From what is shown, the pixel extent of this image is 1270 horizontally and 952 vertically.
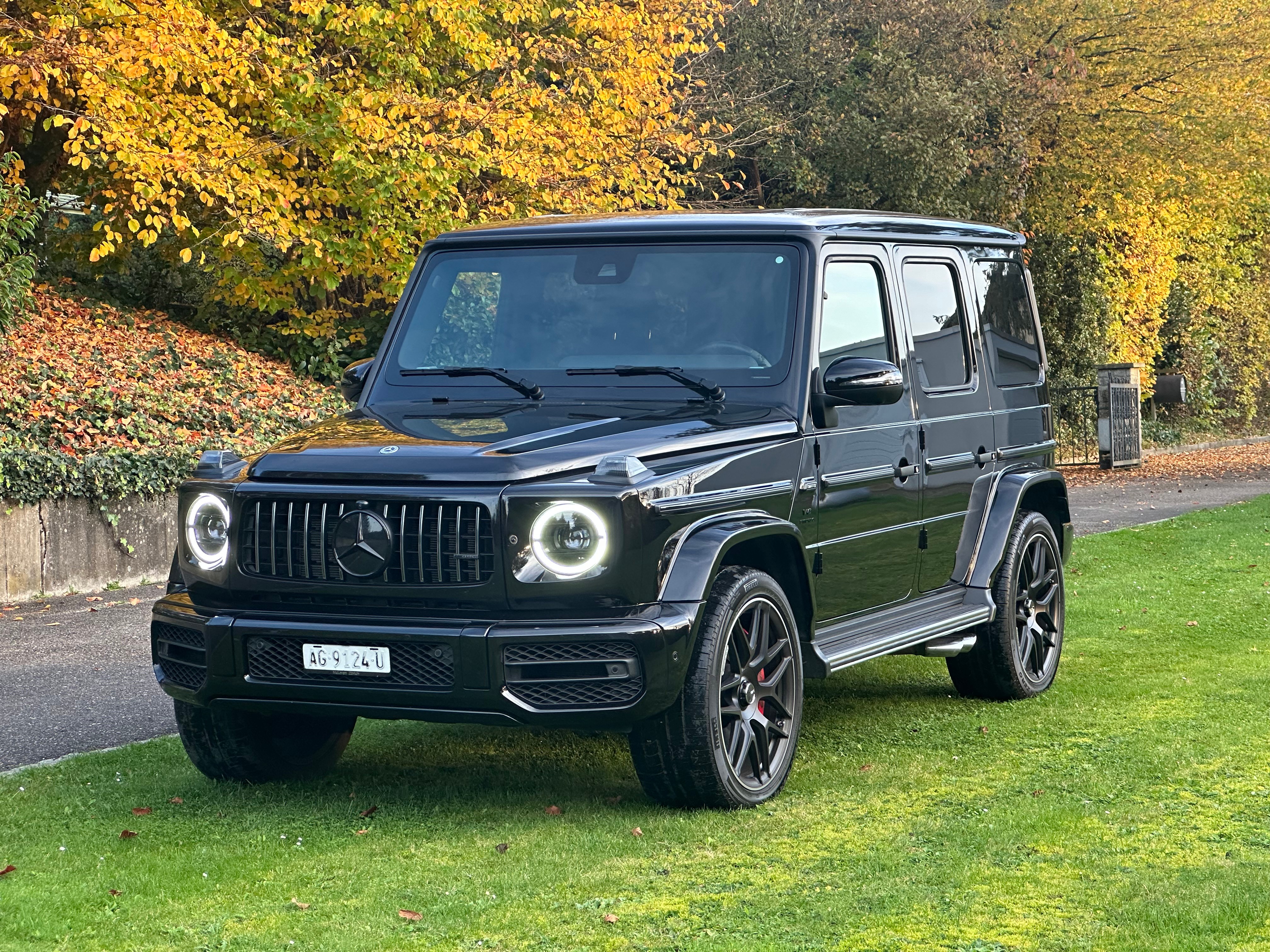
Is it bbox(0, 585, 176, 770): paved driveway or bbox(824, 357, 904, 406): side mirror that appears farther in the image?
bbox(0, 585, 176, 770): paved driveway

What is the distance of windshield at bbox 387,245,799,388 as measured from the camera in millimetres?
6574

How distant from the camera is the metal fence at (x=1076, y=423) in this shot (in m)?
26.2

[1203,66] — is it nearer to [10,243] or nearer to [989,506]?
[10,243]

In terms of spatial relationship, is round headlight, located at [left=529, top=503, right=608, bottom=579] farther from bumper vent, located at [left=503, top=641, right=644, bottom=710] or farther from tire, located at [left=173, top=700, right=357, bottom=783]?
tire, located at [left=173, top=700, right=357, bottom=783]

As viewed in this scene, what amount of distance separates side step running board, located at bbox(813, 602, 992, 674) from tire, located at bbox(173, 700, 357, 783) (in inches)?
71.6

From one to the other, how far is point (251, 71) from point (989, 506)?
10.0 meters

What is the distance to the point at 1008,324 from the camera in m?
8.62

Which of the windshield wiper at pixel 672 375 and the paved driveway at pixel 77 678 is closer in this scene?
the windshield wiper at pixel 672 375

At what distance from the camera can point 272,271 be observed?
18.0 meters

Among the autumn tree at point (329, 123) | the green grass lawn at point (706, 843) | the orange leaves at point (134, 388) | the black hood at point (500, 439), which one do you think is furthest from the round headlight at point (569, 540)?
the autumn tree at point (329, 123)

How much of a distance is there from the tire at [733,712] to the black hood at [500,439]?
0.56 meters

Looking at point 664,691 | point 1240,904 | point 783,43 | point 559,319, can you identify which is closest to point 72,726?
point 559,319

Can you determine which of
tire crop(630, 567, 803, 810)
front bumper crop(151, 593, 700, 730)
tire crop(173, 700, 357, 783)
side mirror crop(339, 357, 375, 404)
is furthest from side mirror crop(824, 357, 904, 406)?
tire crop(173, 700, 357, 783)

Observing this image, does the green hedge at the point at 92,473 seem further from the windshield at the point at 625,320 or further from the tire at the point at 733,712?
the tire at the point at 733,712
